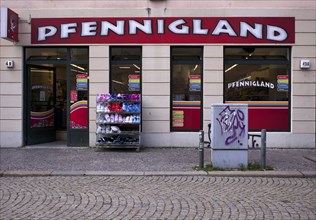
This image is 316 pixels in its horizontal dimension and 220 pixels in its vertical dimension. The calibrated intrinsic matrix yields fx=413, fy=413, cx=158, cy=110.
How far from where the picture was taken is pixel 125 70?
13.3 meters

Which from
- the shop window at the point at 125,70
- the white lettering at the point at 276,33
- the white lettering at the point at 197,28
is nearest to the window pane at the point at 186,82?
the white lettering at the point at 197,28

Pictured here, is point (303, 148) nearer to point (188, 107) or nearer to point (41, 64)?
point (188, 107)

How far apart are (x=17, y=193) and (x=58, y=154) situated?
175 inches

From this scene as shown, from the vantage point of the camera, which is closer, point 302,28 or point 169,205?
point 169,205

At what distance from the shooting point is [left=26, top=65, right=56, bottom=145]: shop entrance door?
13672 mm

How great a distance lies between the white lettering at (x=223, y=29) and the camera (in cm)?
1301

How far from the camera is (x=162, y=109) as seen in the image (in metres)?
13.1

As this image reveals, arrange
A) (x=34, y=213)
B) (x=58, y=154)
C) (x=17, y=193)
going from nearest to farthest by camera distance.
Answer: (x=34, y=213), (x=17, y=193), (x=58, y=154)

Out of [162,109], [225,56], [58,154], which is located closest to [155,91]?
[162,109]

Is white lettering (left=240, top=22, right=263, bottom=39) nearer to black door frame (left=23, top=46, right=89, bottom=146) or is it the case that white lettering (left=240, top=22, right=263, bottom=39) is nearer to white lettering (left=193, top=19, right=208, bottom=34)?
white lettering (left=193, top=19, right=208, bottom=34)

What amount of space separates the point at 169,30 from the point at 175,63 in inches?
41.7

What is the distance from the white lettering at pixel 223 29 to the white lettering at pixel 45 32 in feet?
16.7

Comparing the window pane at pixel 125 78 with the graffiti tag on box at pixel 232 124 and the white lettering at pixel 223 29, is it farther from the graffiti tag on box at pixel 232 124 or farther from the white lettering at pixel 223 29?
the graffiti tag on box at pixel 232 124

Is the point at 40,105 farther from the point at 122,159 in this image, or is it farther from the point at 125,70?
the point at 122,159
